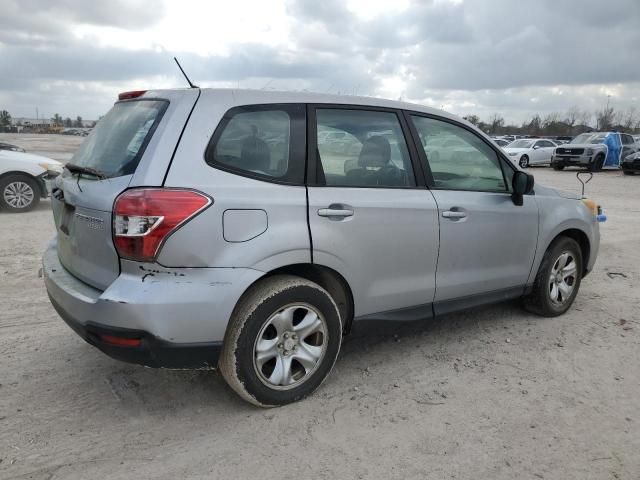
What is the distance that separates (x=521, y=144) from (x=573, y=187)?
11.6m

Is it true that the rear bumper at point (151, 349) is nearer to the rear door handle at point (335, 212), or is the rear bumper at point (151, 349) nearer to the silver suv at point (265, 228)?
the silver suv at point (265, 228)

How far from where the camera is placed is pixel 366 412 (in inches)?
127

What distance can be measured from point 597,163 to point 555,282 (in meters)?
22.3

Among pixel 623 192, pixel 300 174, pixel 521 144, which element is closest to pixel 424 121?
pixel 300 174

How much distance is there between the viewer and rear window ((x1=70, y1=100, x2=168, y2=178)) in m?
2.96

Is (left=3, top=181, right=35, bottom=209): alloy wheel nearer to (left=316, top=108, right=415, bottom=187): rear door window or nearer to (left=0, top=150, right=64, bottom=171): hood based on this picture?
(left=0, top=150, right=64, bottom=171): hood

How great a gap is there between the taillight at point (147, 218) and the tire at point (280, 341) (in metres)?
0.56

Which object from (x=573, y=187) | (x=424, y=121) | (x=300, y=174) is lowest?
(x=573, y=187)

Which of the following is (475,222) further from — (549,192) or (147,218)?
(147,218)

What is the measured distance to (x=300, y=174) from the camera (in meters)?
3.21

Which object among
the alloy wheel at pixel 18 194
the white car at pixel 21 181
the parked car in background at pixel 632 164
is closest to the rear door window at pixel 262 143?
the white car at pixel 21 181

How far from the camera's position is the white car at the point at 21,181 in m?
9.63

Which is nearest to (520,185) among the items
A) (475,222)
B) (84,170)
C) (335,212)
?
(475,222)

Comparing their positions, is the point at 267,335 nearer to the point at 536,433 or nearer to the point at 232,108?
the point at 232,108
